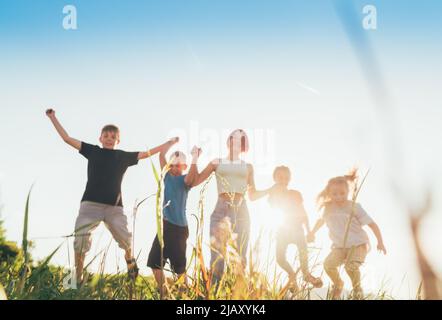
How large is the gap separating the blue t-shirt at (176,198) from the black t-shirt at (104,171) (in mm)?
526

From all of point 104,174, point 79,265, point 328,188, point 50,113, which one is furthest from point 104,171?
point 79,265

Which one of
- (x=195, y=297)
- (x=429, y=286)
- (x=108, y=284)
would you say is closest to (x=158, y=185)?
(x=195, y=297)

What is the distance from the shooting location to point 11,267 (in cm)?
283

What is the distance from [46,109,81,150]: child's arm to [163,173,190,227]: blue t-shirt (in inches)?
45.0

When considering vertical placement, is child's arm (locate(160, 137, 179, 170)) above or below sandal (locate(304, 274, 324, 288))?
above

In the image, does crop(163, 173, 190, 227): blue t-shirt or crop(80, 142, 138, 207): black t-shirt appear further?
crop(163, 173, 190, 227): blue t-shirt

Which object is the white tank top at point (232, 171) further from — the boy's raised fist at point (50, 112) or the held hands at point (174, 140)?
the boy's raised fist at point (50, 112)

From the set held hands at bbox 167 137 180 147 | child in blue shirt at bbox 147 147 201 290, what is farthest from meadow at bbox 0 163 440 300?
child in blue shirt at bbox 147 147 201 290

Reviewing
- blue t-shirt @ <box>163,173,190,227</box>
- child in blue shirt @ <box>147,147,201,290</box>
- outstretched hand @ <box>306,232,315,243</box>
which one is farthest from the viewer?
outstretched hand @ <box>306,232,315,243</box>

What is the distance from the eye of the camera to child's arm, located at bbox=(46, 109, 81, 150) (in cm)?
542

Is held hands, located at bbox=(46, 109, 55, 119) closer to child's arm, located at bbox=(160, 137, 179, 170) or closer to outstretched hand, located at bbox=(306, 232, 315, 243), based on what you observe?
child's arm, located at bbox=(160, 137, 179, 170)

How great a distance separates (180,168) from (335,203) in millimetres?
2077

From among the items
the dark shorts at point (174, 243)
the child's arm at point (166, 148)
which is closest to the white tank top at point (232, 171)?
the child's arm at point (166, 148)

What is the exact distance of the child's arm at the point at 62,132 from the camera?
17.8 ft
